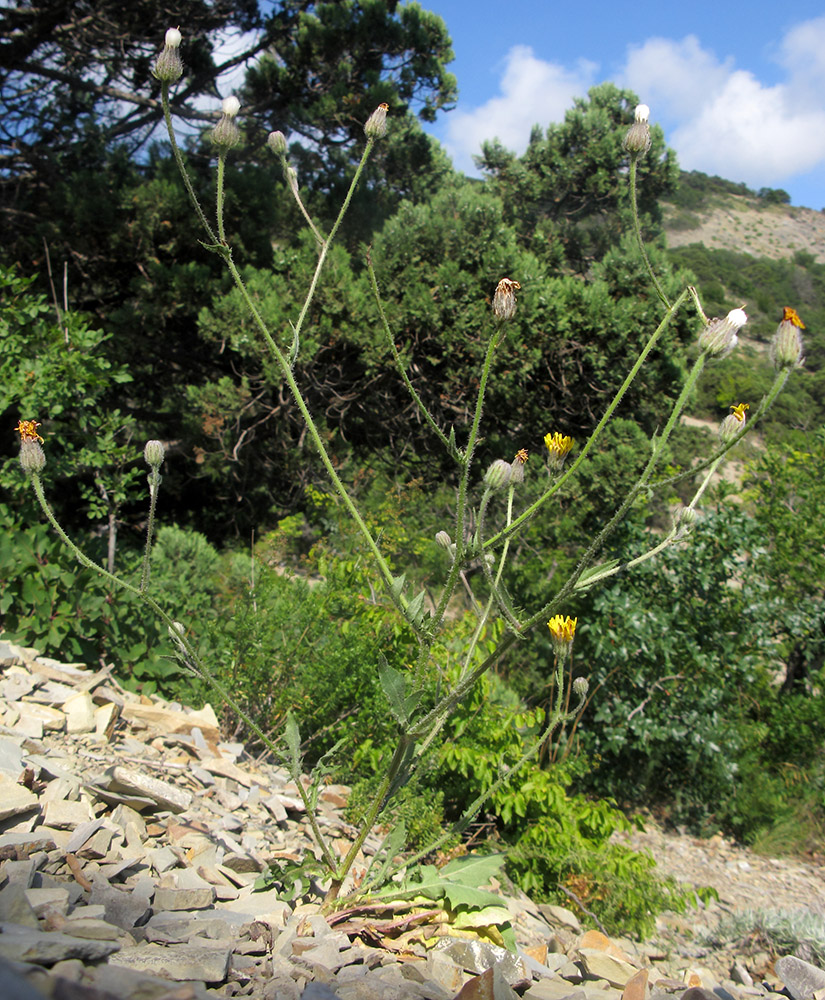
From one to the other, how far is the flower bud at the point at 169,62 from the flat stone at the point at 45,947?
178 centimetres

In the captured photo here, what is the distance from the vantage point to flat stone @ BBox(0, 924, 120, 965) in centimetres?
112

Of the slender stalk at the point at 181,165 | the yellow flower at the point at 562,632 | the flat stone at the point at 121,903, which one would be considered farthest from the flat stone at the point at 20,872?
the slender stalk at the point at 181,165

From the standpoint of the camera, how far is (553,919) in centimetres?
280

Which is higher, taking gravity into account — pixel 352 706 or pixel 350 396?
pixel 350 396

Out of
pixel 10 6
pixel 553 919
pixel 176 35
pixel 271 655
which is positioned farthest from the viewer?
pixel 10 6

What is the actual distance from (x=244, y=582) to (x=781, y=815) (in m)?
3.90

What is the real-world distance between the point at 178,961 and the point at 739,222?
212 feet

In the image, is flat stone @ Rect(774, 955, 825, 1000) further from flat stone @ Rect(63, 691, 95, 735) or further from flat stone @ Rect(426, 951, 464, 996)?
flat stone @ Rect(63, 691, 95, 735)

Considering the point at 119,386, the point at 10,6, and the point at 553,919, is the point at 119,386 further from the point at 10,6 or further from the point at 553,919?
the point at 553,919

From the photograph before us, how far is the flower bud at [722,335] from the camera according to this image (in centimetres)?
141

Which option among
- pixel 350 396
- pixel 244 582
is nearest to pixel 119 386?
pixel 350 396

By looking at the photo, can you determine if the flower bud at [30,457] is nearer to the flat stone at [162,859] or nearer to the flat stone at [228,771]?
the flat stone at [162,859]

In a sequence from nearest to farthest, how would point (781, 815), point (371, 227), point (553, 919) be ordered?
point (553, 919) < point (781, 815) < point (371, 227)

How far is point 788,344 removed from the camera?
1.28m
